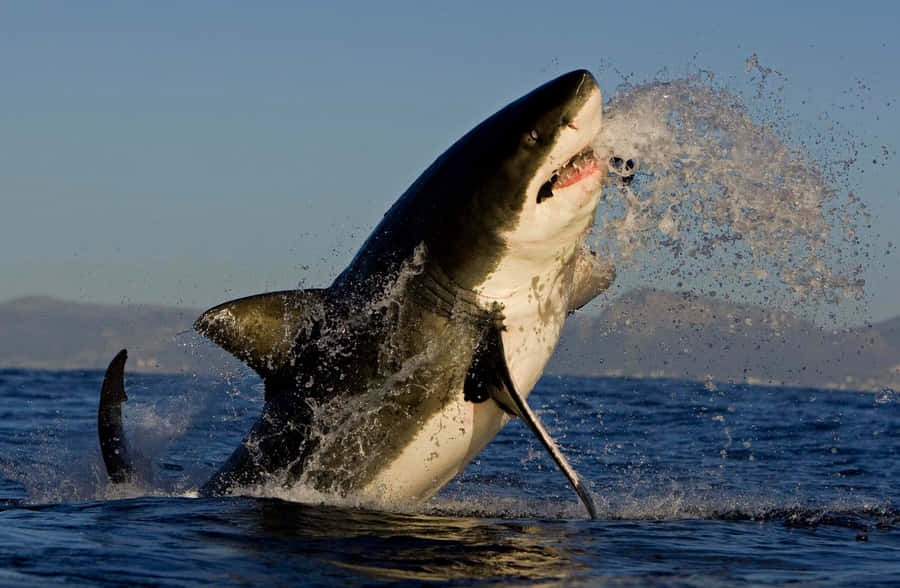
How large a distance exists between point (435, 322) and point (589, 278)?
5.46ft

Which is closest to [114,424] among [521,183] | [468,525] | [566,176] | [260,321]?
[260,321]

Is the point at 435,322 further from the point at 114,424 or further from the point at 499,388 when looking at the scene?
the point at 114,424

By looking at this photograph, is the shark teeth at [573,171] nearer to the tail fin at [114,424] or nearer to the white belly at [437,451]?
the white belly at [437,451]

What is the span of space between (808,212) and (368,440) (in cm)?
423

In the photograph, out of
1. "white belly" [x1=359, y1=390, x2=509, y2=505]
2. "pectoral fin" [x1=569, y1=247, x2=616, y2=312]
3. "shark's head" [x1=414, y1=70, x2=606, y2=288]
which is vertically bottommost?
"white belly" [x1=359, y1=390, x2=509, y2=505]

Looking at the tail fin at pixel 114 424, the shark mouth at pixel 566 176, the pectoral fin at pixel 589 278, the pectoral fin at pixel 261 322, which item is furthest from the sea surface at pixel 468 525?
the shark mouth at pixel 566 176

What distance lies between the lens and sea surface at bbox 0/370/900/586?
628 centimetres

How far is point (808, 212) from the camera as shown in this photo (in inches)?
352

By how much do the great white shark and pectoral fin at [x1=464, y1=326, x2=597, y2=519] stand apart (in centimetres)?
1

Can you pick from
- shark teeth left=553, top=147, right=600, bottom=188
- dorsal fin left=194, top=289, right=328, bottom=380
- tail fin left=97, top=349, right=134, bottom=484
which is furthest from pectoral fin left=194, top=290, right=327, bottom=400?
shark teeth left=553, top=147, right=600, bottom=188

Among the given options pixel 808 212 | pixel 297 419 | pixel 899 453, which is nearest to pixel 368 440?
pixel 297 419

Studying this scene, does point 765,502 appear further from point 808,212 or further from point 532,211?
point 532,211

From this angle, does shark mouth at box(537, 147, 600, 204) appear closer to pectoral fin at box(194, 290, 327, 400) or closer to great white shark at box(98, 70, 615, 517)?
great white shark at box(98, 70, 615, 517)

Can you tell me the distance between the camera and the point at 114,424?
9.50 meters
